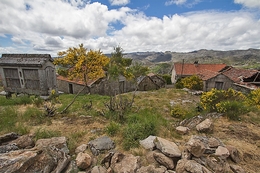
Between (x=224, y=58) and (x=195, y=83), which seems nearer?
(x=195, y=83)

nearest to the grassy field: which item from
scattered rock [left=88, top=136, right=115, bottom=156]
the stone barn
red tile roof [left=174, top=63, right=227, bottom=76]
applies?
scattered rock [left=88, top=136, right=115, bottom=156]

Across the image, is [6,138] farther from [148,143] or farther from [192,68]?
[192,68]

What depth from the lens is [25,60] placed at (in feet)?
27.6

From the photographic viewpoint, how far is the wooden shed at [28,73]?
330 inches

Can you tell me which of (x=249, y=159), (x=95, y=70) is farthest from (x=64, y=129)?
(x=249, y=159)

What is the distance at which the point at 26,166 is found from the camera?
2699 mm

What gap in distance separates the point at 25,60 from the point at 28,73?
826mm

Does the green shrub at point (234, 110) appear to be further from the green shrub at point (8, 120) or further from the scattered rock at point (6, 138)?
the green shrub at point (8, 120)

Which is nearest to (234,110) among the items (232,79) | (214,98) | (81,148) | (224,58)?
(214,98)

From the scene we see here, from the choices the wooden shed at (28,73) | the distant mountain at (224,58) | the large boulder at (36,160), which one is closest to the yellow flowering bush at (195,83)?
the wooden shed at (28,73)

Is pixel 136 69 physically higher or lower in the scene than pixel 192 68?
higher

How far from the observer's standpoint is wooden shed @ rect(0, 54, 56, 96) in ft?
27.5

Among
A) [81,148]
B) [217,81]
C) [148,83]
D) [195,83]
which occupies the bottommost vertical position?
[148,83]

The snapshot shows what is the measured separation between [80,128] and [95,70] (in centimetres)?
370
